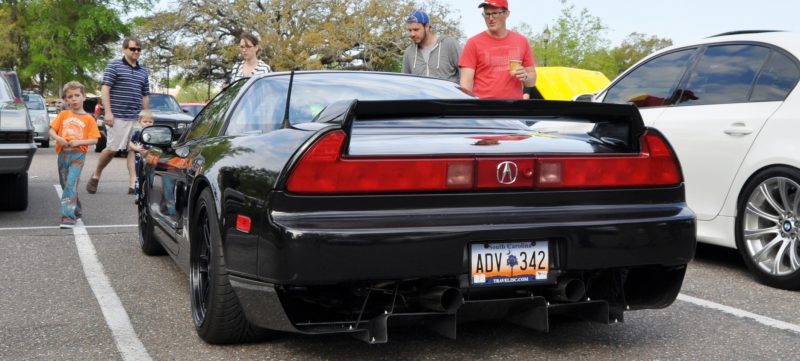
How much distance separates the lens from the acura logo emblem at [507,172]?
334cm

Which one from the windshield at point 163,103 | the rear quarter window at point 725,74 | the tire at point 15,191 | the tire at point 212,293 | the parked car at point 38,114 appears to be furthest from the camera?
the parked car at point 38,114

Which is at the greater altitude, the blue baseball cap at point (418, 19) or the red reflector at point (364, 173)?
the blue baseball cap at point (418, 19)

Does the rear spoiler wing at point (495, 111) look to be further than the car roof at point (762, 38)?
No

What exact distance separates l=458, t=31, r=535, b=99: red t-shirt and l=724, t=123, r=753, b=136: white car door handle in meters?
1.93

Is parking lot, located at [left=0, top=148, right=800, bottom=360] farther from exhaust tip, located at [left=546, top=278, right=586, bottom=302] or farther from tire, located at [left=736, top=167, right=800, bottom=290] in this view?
exhaust tip, located at [left=546, top=278, right=586, bottom=302]

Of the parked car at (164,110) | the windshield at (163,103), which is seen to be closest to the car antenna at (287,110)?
the parked car at (164,110)

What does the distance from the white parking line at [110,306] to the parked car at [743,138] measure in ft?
11.7

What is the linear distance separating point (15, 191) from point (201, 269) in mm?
5595

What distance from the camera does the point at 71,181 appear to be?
7.73 meters

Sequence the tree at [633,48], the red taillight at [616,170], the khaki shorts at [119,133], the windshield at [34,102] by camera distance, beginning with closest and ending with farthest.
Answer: the red taillight at [616,170] → the khaki shorts at [119,133] → the windshield at [34,102] → the tree at [633,48]

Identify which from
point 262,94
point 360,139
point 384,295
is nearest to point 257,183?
point 360,139

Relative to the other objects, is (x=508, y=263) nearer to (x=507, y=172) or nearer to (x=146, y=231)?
(x=507, y=172)

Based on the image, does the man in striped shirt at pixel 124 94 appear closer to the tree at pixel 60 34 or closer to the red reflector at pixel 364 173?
the red reflector at pixel 364 173

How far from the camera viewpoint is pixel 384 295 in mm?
3453
